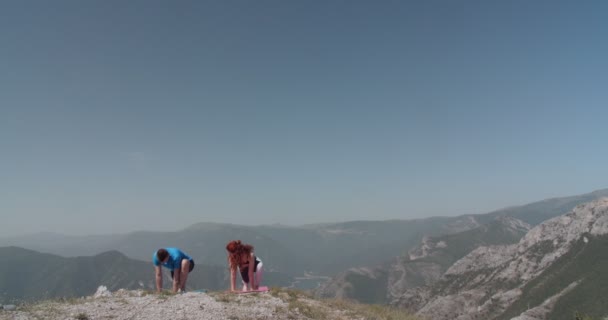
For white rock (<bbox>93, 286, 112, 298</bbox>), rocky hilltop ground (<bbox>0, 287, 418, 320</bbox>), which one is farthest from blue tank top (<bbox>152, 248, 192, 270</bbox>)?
white rock (<bbox>93, 286, 112, 298</bbox>)

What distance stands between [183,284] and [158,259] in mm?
2010

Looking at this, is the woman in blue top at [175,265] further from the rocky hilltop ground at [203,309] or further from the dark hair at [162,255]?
the rocky hilltop ground at [203,309]

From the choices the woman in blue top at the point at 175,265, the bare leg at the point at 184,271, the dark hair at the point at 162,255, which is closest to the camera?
the dark hair at the point at 162,255

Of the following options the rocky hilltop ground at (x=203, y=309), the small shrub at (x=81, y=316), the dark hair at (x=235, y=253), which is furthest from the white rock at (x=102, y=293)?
the dark hair at (x=235, y=253)

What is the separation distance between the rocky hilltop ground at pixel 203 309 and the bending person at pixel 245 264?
3.60ft

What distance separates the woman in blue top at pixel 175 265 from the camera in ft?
56.6

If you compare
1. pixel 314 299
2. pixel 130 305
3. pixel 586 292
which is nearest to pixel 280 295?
pixel 314 299

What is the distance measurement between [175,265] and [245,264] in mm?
3545

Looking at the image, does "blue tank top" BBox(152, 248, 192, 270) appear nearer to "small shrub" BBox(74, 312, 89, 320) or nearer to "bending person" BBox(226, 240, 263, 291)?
"bending person" BBox(226, 240, 263, 291)

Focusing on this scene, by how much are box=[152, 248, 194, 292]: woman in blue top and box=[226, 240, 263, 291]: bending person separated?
7.74 ft

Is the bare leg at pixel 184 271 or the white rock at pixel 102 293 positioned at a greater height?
the bare leg at pixel 184 271

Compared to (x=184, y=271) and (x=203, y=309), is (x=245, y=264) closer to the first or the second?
(x=184, y=271)

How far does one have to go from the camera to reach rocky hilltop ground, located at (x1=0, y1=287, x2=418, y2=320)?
12.0 m

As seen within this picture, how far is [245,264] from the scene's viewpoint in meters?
17.3
